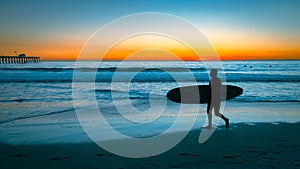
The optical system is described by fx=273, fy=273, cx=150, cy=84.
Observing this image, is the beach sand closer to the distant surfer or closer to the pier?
the distant surfer

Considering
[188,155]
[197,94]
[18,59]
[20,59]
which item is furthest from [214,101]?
[20,59]

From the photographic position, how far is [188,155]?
5.29 meters

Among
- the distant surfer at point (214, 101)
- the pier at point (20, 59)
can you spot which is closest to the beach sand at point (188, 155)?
the distant surfer at point (214, 101)

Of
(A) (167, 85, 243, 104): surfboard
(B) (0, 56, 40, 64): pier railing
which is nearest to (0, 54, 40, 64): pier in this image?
(B) (0, 56, 40, 64): pier railing

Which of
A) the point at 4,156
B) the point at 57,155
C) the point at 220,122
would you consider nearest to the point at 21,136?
the point at 4,156

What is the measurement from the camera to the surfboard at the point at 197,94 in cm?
1068

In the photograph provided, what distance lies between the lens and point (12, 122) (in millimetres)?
8461

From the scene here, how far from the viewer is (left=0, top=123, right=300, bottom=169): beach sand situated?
15.6 feet

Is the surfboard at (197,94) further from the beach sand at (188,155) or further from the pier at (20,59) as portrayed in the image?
the pier at (20,59)

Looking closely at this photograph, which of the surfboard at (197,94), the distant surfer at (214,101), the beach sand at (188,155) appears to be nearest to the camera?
the beach sand at (188,155)

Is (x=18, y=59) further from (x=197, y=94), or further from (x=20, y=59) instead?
(x=197, y=94)

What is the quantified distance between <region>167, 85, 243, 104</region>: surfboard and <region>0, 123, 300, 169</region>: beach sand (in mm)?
4080

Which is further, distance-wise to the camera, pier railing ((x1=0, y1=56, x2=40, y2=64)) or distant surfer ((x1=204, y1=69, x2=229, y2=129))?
pier railing ((x1=0, y1=56, x2=40, y2=64))

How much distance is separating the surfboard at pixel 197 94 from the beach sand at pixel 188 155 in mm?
4080
